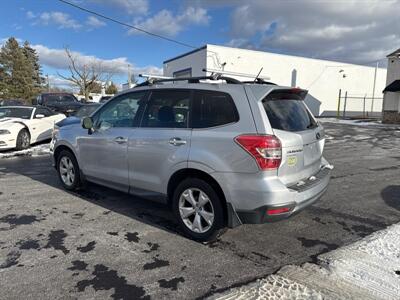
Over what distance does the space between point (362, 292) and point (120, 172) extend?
3420mm

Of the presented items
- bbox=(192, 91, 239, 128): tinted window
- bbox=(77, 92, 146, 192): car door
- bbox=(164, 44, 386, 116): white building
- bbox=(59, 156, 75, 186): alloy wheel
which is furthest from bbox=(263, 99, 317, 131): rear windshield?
bbox=(164, 44, 386, 116): white building

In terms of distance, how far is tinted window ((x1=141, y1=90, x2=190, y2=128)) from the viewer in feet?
13.8

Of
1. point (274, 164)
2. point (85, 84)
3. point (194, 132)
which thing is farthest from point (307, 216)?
point (85, 84)

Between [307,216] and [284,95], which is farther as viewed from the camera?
[307,216]

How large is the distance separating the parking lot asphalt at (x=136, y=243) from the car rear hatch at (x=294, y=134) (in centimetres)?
90

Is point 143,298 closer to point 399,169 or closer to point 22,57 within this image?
point 399,169

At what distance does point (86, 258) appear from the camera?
3617 mm

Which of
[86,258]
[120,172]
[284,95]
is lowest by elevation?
[86,258]

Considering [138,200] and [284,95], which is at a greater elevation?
[284,95]

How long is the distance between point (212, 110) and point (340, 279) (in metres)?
2.21

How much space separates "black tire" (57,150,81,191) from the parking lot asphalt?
0.65ft

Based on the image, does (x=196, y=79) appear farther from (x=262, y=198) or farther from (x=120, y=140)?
(x=262, y=198)

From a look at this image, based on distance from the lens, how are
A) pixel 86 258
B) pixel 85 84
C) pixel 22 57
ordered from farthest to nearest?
1. pixel 22 57
2. pixel 85 84
3. pixel 86 258

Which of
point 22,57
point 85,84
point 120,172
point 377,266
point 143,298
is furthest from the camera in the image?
point 22,57
